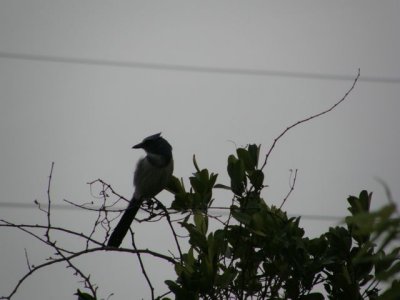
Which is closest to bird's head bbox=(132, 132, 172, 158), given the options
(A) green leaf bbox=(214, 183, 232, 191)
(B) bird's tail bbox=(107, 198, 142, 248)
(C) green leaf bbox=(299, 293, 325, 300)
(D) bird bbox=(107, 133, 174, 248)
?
(D) bird bbox=(107, 133, 174, 248)

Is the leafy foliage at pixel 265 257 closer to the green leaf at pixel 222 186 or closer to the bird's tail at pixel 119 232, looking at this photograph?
the green leaf at pixel 222 186

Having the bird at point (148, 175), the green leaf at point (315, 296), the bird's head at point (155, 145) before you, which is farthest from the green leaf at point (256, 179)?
the bird's head at point (155, 145)

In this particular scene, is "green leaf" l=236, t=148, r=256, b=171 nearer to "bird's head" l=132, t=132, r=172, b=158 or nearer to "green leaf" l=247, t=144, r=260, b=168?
"green leaf" l=247, t=144, r=260, b=168

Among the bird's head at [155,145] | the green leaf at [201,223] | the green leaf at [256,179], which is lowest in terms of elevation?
the green leaf at [201,223]

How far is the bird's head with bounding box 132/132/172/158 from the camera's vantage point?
474 cm

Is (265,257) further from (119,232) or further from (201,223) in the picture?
(119,232)

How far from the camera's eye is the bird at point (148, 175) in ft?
13.8

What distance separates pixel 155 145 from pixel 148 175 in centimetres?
35

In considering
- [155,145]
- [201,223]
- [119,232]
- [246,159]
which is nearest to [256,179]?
[246,159]

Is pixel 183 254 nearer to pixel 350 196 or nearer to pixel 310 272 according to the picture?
pixel 310 272

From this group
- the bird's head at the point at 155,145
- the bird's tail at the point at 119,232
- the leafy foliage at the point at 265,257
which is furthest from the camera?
the bird's head at the point at 155,145

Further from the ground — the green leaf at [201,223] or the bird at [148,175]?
the bird at [148,175]

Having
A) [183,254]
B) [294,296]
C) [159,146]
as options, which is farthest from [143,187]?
[294,296]

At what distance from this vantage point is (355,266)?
278 cm
